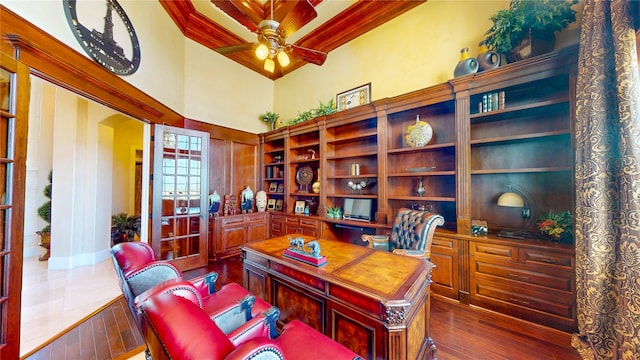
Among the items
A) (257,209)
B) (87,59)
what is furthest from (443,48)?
(257,209)

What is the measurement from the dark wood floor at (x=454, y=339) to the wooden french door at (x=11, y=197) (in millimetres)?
515

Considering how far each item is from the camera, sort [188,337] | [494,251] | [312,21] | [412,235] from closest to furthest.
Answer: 1. [188,337]
2. [494,251]
3. [412,235]
4. [312,21]

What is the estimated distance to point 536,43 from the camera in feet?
7.75

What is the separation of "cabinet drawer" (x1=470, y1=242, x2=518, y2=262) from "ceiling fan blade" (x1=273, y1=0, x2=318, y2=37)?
116 inches

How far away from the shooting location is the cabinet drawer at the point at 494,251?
2.26 metres

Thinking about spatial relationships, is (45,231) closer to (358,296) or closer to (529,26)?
(358,296)

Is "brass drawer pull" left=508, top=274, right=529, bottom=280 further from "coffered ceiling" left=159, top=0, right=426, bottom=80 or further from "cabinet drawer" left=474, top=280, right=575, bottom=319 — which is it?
"coffered ceiling" left=159, top=0, right=426, bottom=80

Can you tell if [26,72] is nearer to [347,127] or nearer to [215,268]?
[215,268]

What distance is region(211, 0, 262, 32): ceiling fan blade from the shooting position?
6.14 ft

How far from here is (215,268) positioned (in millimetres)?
3691

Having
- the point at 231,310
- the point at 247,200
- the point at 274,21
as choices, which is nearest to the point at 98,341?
the point at 231,310

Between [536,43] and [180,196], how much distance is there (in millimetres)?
5221

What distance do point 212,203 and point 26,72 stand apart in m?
2.91

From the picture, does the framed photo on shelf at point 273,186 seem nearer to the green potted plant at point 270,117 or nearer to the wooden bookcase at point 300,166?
the wooden bookcase at point 300,166
